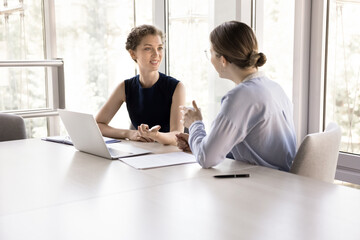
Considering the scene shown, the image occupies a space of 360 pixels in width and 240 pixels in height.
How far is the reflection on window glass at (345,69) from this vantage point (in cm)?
293

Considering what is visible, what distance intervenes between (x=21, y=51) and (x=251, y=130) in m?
2.61

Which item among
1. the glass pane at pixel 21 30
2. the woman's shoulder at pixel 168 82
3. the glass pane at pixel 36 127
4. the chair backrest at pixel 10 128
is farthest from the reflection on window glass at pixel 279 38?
the glass pane at pixel 36 127

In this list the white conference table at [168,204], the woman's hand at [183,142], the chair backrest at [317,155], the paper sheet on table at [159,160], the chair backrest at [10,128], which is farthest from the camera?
the chair backrest at [10,128]

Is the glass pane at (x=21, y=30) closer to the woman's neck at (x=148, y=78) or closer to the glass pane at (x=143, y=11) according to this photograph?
the glass pane at (x=143, y=11)

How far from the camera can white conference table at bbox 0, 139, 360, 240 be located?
3.76 ft

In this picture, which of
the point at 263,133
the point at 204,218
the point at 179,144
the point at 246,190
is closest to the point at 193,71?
the point at 179,144

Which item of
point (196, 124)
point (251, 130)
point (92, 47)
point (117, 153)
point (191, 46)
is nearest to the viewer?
point (251, 130)

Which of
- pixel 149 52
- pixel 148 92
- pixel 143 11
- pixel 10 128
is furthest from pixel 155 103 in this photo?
pixel 143 11

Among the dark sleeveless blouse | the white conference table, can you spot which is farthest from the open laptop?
the dark sleeveless blouse

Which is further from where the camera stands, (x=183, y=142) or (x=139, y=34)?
(x=139, y=34)

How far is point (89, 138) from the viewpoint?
2055mm

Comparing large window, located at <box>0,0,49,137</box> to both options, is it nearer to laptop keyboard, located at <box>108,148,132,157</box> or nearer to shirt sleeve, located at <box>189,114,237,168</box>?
laptop keyboard, located at <box>108,148,132,157</box>

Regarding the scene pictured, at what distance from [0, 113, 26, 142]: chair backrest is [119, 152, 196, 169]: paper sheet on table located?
1.07 m

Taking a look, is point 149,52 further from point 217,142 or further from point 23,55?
point 23,55
